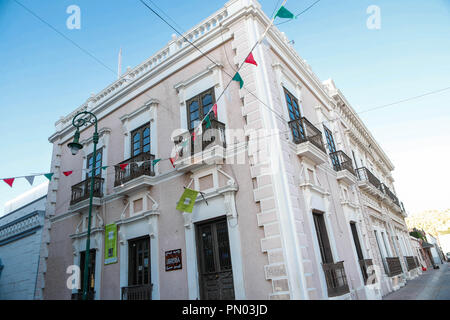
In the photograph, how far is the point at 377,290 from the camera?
1102 cm

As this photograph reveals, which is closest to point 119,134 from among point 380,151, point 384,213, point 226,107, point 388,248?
point 226,107

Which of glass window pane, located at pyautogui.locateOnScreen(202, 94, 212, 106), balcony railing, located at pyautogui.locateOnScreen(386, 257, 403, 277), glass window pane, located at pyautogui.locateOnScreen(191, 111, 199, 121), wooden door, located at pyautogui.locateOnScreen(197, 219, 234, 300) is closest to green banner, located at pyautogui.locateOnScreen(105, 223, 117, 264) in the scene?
wooden door, located at pyautogui.locateOnScreen(197, 219, 234, 300)

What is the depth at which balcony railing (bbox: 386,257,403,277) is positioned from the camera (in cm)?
1411

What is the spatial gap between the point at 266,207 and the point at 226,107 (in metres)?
3.52

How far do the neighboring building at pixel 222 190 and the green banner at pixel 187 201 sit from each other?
0.48 metres

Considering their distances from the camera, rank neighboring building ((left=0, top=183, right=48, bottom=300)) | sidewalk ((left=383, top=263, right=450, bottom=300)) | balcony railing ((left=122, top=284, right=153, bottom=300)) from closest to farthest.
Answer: balcony railing ((left=122, top=284, right=153, bottom=300)) < sidewalk ((left=383, top=263, right=450, bottom=300)) < neighboring building ((left=0, top=183, right=48, bottom=300))

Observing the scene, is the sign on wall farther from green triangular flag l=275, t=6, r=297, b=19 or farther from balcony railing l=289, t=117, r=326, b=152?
green triangular flag l=275, t=6, r=297, b=19

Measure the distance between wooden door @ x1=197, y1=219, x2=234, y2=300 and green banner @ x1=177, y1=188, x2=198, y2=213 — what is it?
0.80m

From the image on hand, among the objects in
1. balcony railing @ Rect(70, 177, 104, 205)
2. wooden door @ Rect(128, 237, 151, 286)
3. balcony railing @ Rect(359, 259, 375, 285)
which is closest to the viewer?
wooden door @ Rect(128, 237, 151, 286)

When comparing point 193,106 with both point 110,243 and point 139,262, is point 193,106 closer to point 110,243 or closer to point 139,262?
point 139,262

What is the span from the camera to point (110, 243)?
10.8m

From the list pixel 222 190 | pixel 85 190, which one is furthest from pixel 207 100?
pixel 85 190

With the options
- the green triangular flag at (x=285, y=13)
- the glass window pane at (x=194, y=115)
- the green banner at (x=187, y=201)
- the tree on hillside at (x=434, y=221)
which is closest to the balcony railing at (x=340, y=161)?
the glass window pane at (x=194, y=115)

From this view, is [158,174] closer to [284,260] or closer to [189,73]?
[189,73]
